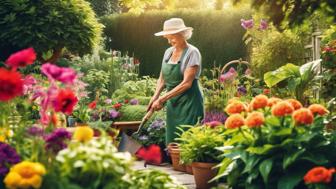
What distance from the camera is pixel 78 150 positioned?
2877 mm

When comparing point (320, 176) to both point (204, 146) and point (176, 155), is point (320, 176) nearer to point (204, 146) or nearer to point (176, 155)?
point (204, 146)

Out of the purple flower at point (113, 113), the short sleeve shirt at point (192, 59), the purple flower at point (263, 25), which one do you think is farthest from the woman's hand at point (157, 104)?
the purple flower at point (263, 25)

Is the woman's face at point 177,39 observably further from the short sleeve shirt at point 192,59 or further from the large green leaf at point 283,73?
the large green leaf at point 283,73

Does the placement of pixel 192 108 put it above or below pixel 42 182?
below

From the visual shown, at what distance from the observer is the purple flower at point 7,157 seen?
127 inches

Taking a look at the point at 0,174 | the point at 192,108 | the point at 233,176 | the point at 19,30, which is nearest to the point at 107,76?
the point at 192,108

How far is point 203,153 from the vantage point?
19.0 ft

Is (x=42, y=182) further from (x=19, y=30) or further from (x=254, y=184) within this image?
(x=19, y=30)

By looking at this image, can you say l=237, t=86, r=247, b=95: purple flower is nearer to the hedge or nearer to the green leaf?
the green leaf

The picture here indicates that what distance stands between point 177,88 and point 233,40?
962 centimetres

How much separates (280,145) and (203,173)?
58.2 inches

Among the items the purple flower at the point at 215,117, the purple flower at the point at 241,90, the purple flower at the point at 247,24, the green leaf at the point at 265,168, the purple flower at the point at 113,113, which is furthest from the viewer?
the purple flower at the point at 247,24

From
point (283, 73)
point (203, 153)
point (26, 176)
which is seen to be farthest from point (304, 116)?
point (283, 73)

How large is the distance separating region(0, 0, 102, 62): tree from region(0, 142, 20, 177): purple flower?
2.56 metres
